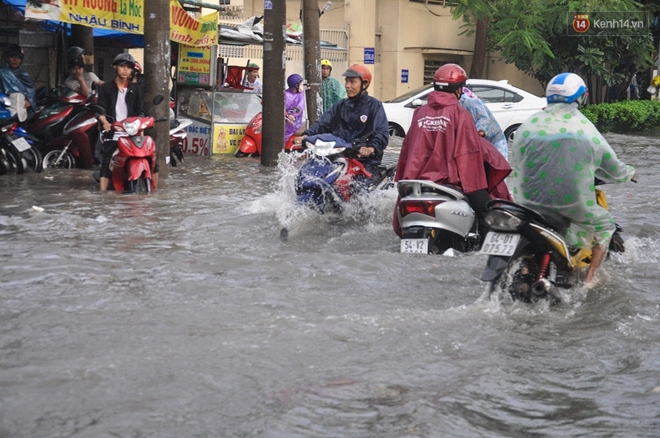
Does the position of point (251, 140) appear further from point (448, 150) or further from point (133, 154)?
point (448, 150)

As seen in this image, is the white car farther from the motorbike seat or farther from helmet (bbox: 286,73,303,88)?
the motorbike seat

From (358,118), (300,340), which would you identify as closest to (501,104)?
(358,118)

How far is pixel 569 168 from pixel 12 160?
29.8 ft

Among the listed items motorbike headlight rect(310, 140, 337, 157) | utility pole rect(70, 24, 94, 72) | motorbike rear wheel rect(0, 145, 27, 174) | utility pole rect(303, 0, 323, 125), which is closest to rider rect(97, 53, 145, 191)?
motorbike rear wheel rect(0, 145, 27, 174)

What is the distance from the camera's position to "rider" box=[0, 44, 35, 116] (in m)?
12.8

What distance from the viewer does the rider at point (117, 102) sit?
11438 millimetres

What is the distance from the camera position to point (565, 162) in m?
5.97

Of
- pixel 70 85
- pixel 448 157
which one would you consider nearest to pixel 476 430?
pixel 448 157

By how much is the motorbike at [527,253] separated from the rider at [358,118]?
303 cm

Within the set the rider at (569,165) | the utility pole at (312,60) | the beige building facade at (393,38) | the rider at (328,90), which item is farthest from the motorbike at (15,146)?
the beige building facade at (393,38)

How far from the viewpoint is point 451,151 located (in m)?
7.15

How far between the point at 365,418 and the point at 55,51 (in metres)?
14.4

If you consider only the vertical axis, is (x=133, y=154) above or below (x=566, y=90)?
below

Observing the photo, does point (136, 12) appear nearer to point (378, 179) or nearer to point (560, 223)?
point (378, 179)
